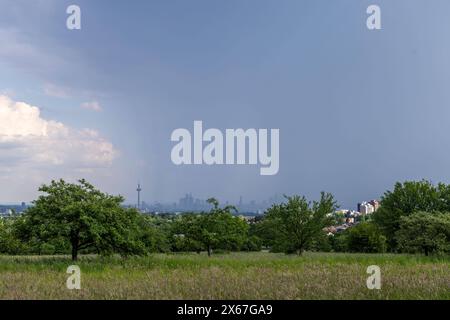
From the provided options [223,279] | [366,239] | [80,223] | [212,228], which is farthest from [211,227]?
[366,239]

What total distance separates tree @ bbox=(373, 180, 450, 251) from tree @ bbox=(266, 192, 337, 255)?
1616 centimetres

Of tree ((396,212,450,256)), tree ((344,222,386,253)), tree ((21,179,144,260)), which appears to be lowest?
tree ((344,222,386,253))

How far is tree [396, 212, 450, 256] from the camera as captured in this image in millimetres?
35219

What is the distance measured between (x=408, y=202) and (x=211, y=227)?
23.8 metres

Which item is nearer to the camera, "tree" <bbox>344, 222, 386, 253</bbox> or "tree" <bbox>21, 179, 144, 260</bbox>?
"tree" <bbox>21, 179, 144, 260</bbox>

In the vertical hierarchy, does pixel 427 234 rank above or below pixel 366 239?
above

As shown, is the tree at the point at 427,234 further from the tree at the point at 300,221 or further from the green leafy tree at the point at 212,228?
the green leafy tree at the point at 212,228

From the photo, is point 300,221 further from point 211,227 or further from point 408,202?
point 408,202

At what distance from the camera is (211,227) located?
35.1m

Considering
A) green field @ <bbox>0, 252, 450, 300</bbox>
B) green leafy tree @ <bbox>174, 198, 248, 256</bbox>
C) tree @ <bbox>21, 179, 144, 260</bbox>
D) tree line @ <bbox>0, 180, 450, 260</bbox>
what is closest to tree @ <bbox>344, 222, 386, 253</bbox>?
tree line @ <bbox>0, 180, 450, 260</bbox>

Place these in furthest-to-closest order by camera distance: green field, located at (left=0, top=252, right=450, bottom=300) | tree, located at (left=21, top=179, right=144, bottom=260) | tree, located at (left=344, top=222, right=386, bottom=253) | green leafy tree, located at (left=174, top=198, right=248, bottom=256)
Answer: tree, located at (left=344, top=222, right=386, bottom=253), green leafy tree, located at (left=174, top=198, right=248, bottom=256), tree, located at (left=21, top=179, right=144, bottom=260), green field, located at (left=0, top=252, right=450, bottom=300)

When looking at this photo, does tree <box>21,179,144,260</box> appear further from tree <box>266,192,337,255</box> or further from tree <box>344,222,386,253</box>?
tree <box>344,222,386,253</box>

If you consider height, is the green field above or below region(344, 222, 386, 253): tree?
above
